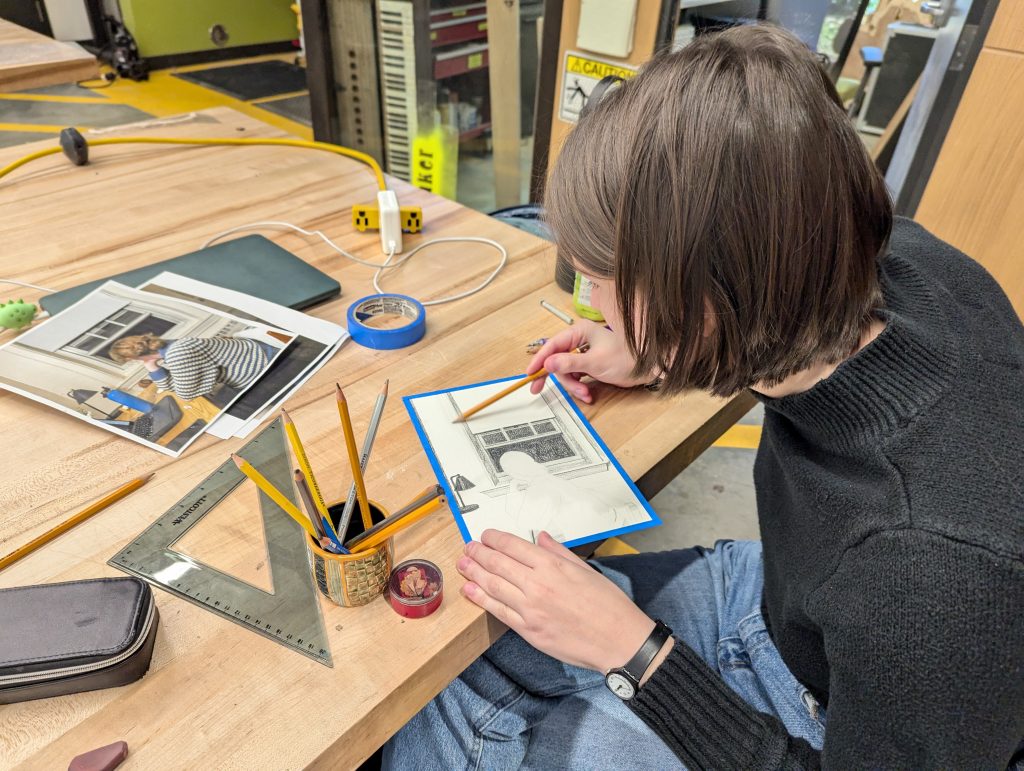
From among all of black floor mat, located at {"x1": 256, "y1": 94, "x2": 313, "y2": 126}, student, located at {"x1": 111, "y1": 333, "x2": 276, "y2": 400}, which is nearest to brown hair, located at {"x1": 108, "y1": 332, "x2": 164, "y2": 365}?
student, located at {"x1": 111, "y1": 333, "x2": 276, "y2": 400}

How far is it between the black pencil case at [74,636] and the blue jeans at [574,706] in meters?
0.29

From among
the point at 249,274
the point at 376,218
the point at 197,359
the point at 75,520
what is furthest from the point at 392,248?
the point at 75,520

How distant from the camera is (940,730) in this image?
0.46 metres

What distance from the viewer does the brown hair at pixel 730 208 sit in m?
0.50

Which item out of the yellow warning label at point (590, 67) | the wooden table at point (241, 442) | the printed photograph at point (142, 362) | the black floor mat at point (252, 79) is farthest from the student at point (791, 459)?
the black floor mat at point (252, 79)

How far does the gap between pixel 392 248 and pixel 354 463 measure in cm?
59

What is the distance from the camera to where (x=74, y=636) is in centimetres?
49

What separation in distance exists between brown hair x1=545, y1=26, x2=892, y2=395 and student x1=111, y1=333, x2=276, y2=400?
0.42 meters

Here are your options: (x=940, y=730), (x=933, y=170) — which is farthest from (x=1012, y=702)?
(x=933, y=170)

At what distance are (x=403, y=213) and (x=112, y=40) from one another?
3.81 m

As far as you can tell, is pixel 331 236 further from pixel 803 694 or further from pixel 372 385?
pixel 803 694

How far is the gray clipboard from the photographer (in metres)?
0.91

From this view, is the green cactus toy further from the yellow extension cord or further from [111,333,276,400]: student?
the yellow extension cord

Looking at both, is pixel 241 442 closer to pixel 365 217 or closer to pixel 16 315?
pixel 16 315
